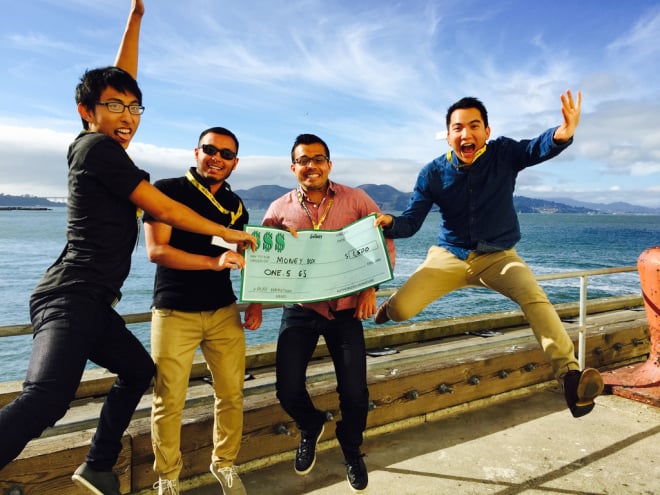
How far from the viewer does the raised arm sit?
133 inches

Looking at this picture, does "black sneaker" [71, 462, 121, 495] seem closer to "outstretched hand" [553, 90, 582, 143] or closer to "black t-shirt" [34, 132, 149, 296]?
"black t-shirt" [34, 132, 149, 296]

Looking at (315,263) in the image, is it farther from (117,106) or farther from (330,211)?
(117,106)

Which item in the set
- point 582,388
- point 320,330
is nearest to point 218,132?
point 320,330

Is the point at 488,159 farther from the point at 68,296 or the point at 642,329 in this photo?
the point at 642,329

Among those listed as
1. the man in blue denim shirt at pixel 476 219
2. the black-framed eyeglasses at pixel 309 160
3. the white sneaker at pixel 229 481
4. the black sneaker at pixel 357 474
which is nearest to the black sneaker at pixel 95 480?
the white sneaker at pixel 229 481

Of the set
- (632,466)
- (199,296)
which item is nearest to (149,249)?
(199,296)

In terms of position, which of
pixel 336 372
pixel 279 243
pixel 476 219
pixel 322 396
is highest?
pixel 476 219

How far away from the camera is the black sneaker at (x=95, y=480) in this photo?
278 cm

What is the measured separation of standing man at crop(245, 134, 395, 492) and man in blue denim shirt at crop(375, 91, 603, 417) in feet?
2.02

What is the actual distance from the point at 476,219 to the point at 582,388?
155 centimetres

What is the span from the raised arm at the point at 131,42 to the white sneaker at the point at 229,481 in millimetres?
2737

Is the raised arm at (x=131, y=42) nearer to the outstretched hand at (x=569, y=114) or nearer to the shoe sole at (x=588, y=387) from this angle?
the outstretched hand at (x=569, y=114)

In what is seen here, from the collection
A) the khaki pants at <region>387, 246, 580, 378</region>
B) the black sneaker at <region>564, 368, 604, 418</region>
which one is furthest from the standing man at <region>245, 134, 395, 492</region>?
the black sneaker at <region>564, 368, 604, 418</region>

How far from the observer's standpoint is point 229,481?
10.6 ft
